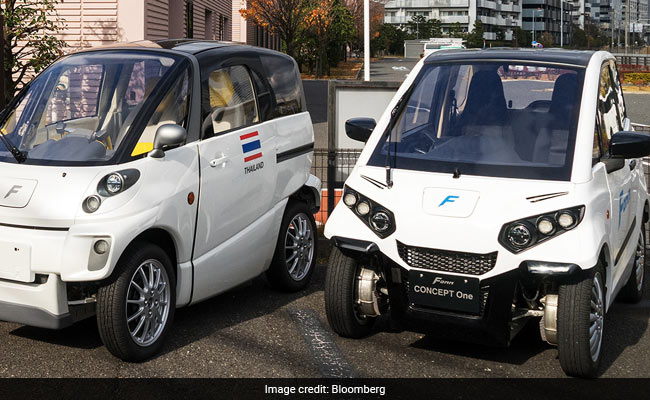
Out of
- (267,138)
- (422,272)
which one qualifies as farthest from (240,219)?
(422,272)

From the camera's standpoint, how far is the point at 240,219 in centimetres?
587

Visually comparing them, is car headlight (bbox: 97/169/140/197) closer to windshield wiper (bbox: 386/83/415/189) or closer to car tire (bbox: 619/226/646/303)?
windshield wiper (bbox: 386/83/415/189)

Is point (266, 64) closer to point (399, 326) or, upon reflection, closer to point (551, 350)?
point (399, 326)

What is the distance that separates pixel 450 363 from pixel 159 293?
1707 mm

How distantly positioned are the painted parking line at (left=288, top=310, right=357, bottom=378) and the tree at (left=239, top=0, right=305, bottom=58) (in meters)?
33.8

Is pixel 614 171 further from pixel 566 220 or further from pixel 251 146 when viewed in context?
pixel 251 146

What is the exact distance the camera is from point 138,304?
4984mm

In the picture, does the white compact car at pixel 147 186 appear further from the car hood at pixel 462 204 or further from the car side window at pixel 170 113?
the car hood at pixel 462 204

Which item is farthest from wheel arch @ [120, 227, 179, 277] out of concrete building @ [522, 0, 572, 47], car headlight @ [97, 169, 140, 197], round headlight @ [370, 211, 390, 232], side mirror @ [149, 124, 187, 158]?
concrete building @ [522, 0, 572, 47]

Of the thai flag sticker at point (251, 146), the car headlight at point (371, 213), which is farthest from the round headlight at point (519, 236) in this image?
the thai flag sticker at point (251, 146)

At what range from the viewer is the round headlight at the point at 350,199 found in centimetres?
513

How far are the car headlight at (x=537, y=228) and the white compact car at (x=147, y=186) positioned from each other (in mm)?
1882

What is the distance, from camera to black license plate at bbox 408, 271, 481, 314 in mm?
4691
